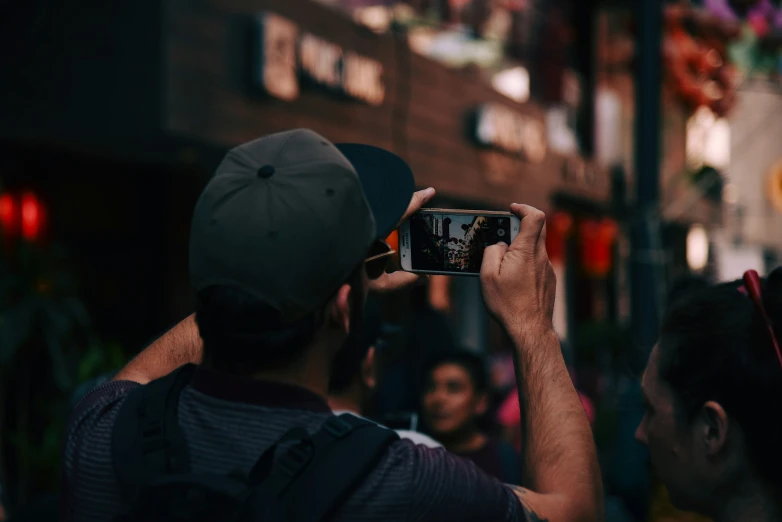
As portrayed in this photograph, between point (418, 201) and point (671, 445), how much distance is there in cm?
69

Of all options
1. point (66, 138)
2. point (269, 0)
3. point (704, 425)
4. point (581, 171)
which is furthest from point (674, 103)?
point (704, 425)

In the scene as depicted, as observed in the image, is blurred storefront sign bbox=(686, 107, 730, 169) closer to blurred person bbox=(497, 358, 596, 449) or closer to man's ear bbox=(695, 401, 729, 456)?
blurred person bbox=(497, 358, 596, 449)

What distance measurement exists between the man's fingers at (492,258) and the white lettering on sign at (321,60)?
6631 mm

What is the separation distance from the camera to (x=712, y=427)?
1896mm

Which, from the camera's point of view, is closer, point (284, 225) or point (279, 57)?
point (284, 225)

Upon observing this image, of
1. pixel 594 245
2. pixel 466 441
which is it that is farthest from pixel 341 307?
pixel 594 245

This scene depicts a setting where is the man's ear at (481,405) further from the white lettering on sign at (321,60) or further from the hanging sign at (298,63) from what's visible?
the white lettering on sign at (321,60)

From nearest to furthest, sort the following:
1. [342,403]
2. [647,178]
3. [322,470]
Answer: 1. [322,470]
2. [342,403]
3. [647,178]

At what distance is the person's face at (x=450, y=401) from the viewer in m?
5.08

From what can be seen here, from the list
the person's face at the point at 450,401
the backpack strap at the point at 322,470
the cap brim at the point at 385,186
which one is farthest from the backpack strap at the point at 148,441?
the person's face at the point at 450,401

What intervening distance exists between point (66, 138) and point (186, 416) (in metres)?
6.26

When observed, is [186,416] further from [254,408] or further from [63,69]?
[63,69]

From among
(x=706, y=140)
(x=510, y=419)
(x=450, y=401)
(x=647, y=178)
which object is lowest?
(x=510, y=419)

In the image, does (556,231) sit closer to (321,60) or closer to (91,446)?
(321,60)
